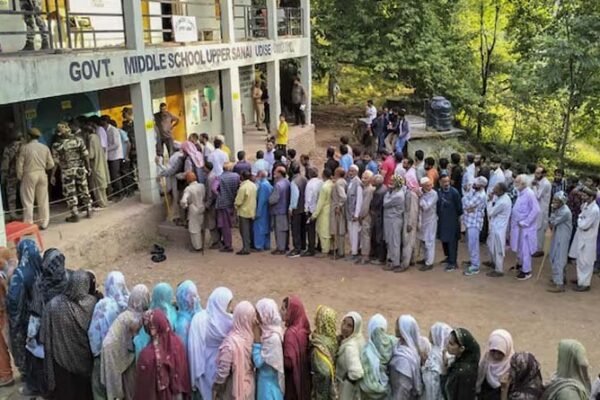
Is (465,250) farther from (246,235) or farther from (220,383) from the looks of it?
(220,383)

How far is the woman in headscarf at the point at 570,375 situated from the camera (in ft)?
13.9

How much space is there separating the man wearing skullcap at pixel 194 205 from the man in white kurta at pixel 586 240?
5967mm

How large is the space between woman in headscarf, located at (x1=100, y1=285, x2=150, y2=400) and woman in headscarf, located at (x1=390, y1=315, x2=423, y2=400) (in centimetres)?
216

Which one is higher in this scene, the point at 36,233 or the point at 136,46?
the point at 136,46

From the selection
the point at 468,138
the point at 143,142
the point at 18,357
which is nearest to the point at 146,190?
the point at 143,142

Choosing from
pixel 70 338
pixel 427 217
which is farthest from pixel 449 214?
pixel 70 338

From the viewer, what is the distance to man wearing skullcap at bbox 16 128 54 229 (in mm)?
9594

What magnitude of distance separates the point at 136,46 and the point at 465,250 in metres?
7.01

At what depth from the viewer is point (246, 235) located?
1089 centimetres

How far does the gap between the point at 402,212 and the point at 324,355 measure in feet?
15.8

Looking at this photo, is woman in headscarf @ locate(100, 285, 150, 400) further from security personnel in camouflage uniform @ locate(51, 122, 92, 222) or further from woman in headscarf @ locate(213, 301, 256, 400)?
security personnel in camouflage uniform @ locate(51, 122, 92, 222)

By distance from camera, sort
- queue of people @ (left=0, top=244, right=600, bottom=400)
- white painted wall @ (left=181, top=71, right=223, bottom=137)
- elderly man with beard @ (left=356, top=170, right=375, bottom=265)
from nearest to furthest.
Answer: queue of people @ (left=0, top=244, right=600, bottom=400) → elderly man with beard @ (left=356, top=170, right=375, bottom=265) → white painted wall @ (left=181, top=71, right=223, bottom=137)

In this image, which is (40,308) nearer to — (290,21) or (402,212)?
(402,212)

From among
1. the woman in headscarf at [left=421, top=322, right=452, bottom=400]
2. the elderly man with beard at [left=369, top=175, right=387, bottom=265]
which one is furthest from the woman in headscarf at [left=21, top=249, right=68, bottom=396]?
the elderly man with beard at [left=369, top=175, right=387, bottom=265]
